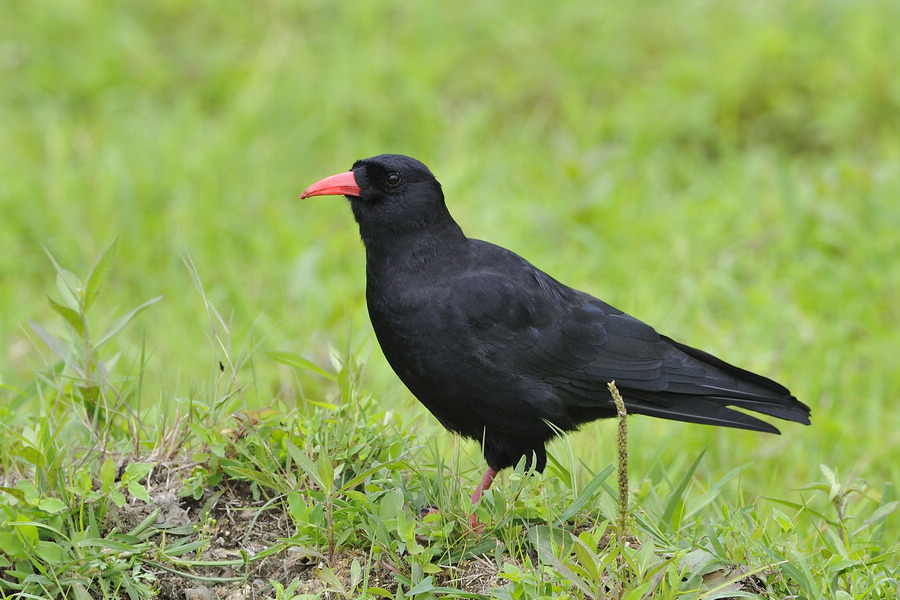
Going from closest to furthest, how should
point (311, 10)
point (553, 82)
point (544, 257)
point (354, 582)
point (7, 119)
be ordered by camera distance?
point (354, 582) < point (544, 257) < point (7, 119) < point (553, 82) < point (311, 10)

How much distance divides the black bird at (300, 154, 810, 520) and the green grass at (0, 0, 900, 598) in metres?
0.17

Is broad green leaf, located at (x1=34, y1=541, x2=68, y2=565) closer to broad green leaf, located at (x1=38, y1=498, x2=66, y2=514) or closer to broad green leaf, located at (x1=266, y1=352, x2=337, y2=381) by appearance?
broad green leaf, located at (x1=38, y1=498, x2=66, y2=514)

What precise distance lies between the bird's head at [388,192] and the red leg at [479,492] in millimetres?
809

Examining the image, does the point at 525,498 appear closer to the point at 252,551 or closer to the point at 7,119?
the point at 252,551

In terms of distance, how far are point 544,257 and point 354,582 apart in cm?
318

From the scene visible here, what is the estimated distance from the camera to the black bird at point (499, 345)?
3010 mm

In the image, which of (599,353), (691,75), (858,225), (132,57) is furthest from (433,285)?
(132,57)

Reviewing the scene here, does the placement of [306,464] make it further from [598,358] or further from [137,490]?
[598,358]

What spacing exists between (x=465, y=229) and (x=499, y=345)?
2.47 metres

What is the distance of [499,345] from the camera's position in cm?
309

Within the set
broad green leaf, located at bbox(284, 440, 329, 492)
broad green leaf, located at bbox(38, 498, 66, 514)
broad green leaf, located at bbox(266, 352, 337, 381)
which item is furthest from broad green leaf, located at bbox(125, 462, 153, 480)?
broad green leaf, located at bbox(266, 352, 337, 381)

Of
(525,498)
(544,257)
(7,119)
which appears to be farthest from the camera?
(7,119)

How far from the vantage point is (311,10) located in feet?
25.2

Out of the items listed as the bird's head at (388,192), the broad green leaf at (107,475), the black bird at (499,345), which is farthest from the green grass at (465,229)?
the bird's head at (388,192)
